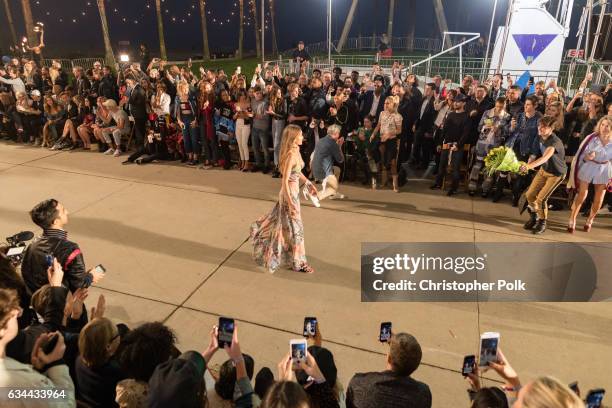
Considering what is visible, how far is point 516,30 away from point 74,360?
13594mm

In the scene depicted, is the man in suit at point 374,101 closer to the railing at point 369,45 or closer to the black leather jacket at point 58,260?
the black leather jacket at point 58,260

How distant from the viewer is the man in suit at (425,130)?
326 inches

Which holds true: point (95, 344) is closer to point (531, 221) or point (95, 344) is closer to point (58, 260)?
point (58, 260)

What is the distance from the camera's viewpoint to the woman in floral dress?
4.83m

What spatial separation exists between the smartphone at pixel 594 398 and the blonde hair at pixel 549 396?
0.50 meters

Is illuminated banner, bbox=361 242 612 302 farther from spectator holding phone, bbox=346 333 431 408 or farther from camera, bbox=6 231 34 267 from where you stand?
camera, bbox=6 231 34 267

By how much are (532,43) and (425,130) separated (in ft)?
20.3

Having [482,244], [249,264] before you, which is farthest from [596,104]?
[249,264]

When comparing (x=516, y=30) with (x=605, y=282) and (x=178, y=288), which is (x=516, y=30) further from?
(x=178, y=288)

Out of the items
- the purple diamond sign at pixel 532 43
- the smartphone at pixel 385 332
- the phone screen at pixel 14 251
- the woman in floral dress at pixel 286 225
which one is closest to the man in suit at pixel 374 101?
the woman in floral dress at pixel 286 225

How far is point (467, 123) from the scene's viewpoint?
7070 mm

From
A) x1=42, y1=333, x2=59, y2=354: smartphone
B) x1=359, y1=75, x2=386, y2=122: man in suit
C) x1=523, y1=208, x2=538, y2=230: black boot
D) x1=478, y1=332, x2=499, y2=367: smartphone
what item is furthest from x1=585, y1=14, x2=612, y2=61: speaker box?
x1=42, y1=333, x2=59, y2=354: smartphone

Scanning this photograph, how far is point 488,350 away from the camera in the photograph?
2375 mm

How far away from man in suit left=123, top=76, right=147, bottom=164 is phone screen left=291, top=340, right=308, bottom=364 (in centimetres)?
825
